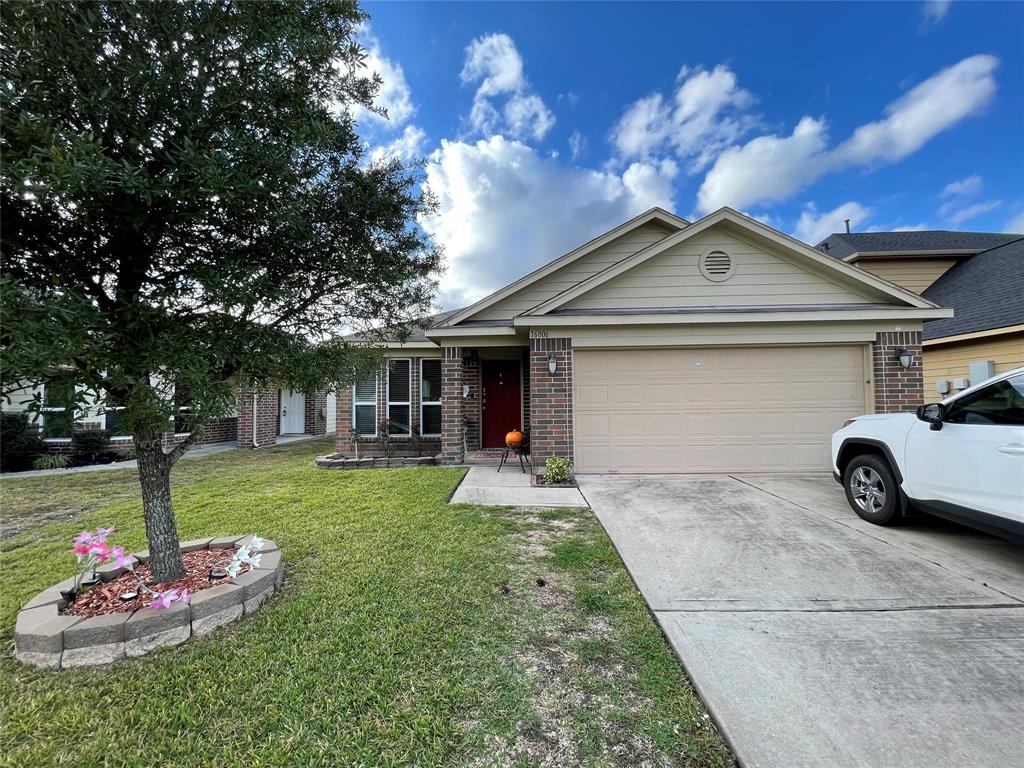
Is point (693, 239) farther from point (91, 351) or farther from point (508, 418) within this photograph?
point (91, 351)

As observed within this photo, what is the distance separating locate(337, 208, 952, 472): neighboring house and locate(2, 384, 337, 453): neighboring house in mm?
4255

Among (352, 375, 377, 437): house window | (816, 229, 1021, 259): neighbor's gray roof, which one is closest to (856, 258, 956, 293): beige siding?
(816, 229, 1021, 259): neighbor's gray roof

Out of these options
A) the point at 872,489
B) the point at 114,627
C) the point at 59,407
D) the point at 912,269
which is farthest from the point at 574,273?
the point at 912,269

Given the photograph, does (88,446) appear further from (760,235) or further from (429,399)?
(760,235)

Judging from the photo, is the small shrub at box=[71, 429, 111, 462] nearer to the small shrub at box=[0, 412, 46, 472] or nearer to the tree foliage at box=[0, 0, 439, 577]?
the small shrub at box=[0, 412, 46, 472]

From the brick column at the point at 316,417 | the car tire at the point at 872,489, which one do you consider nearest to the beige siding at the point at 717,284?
the car tire at the point at 872,489

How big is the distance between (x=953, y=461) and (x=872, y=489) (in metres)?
1.04

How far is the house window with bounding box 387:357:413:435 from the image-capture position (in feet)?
34.5

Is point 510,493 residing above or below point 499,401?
below

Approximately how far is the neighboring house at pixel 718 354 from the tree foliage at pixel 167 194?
185 inches

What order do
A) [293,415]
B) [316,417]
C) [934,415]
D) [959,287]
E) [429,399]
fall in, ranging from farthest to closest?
[293,415]
[316,417]
[959,287]
[429,399]
[934,415]

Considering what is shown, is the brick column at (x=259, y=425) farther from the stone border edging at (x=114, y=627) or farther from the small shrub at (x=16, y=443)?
the stone border edging at (x=114, y=627)

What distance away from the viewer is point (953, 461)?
3.71m

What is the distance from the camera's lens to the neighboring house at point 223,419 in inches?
78.5
